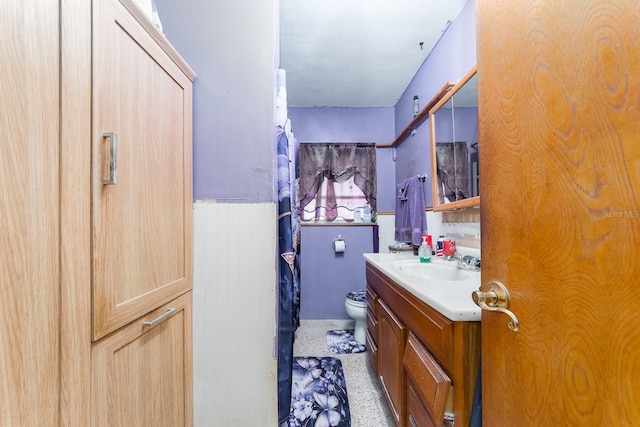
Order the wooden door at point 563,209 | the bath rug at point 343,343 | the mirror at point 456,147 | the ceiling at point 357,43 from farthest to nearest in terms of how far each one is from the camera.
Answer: the bath rug at point 343,343, the ceiling at point 357,43, the mirror at point 456,147, the wooden door at point 563,209

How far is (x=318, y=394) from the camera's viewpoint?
154 centimetres

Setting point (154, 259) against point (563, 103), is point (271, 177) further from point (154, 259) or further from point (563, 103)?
point (563, 103)

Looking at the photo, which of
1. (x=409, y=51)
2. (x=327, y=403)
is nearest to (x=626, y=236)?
(x=327, y=403)

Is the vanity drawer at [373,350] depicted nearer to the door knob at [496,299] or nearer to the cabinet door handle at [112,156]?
the door knob at [496,299]

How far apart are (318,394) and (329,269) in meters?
1.28

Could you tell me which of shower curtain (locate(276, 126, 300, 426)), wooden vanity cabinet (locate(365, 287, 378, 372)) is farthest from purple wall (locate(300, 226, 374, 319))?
shower curtain (locate(276, 126, 300, 426))

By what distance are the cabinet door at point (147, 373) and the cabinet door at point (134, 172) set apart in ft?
0.17

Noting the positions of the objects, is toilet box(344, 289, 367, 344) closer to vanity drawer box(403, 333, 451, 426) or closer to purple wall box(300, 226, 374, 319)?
purple wall box(300, 226, 374, 319)

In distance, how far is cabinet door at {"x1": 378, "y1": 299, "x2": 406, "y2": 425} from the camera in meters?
1.12

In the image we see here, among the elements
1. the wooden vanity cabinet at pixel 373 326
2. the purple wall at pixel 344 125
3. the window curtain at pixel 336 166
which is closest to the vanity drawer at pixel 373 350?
the wooden vanity cabinet at pixel 373 326

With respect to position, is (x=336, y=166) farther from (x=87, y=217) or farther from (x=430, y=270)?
(x=87, y=217)

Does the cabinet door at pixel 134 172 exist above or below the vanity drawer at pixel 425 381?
above

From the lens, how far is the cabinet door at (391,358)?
44.1 inches

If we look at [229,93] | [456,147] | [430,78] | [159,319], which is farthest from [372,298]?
[430,78]
